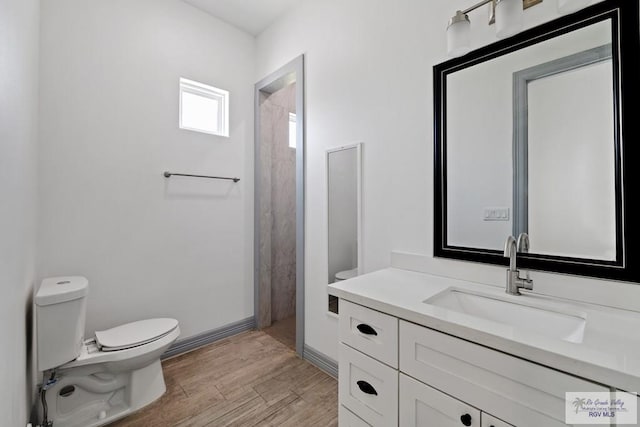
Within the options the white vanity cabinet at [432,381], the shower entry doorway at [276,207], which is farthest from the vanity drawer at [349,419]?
the shower entry doorway at [276,207]

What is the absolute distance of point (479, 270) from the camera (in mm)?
1273

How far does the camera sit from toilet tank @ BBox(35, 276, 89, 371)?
1334mm

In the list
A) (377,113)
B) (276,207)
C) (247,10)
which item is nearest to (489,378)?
(377,113)

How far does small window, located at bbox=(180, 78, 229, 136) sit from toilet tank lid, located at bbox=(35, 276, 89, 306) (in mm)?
1326

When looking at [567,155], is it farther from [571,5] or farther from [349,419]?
[349,419]

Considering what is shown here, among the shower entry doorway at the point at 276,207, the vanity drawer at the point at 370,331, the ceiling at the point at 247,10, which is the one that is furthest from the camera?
the shower entry doorway at the point at 276,207

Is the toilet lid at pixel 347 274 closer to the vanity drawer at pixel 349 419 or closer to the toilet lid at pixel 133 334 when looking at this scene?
the vanity drawer at pixel 349 419

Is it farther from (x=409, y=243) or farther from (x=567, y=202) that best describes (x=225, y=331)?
(x=567, y=202)

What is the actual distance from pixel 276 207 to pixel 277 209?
0.03m

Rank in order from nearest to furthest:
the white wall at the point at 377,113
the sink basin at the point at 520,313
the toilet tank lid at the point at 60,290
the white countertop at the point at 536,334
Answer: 1. the white countertop at the point at 536,334
2. the sink basin at the point at 520,313
3. the toilet tank lid at the point at 60,290
4. the white wall at the point at 377,113

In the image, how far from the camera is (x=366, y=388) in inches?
44.1

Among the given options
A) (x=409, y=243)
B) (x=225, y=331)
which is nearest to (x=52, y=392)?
(x=225, y=331)

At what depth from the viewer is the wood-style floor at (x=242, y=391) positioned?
1537 millimetres

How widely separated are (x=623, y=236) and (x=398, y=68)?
1.26 meters
